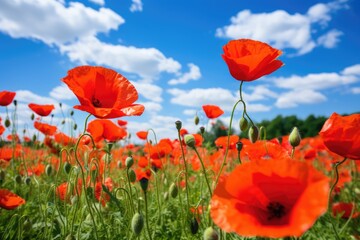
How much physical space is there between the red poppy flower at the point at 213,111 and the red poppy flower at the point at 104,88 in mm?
1974

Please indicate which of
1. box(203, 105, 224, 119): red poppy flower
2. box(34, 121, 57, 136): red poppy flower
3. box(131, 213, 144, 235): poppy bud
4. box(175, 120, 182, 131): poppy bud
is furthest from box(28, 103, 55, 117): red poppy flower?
box(131, 213, 144, 235): poppy bud

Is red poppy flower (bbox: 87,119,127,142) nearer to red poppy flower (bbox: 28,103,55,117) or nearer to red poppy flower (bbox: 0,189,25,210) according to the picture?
red poppy flower (bbox: 0,189,25,210)

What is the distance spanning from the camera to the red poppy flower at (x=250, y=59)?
4.54ft

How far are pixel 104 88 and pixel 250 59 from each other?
705 millimetres

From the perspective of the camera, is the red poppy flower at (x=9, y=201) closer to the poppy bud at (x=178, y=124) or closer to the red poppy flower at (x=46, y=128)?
the poppy bud at (x=178, y=124)

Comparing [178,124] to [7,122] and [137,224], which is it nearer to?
[137,224]

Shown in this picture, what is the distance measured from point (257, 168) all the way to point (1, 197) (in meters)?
1.82

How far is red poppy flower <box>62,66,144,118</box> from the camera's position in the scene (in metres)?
1.48

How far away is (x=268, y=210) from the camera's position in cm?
102

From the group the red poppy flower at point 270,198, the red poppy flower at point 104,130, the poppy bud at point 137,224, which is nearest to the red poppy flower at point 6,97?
the red poppy flower at point 104,130

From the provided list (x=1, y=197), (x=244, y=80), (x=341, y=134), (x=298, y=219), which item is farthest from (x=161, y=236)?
(x=298, y=219)

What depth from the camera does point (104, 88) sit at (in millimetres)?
1627

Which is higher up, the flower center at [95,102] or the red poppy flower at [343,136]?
the flower center at [95,102]

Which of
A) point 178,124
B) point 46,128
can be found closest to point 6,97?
point 46,128
